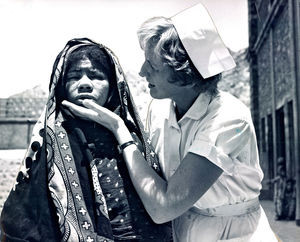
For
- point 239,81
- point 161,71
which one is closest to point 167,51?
point 161,71

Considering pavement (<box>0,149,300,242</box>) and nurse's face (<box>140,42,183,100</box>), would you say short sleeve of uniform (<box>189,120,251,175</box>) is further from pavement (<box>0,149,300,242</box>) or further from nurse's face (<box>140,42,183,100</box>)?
pavement (<box>0,149,300,242</box>)

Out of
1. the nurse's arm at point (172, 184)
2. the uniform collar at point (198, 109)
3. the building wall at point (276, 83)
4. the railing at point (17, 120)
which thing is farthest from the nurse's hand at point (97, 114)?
the railing at point (17, 120)

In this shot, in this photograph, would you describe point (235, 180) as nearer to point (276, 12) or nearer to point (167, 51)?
point (167, 51)

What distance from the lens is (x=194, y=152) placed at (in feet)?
4.68

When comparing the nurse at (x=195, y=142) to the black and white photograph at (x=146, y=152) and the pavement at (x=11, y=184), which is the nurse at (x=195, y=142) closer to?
the black and white photograph at (x=146, y=152)

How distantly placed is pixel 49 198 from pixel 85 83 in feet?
1.38

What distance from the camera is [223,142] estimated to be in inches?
57.6

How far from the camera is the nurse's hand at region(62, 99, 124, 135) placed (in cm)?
151

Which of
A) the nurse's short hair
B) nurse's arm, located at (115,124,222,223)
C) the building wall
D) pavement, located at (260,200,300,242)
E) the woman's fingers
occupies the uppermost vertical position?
the nurse's short hair

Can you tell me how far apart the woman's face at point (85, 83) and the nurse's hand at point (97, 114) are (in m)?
0.05

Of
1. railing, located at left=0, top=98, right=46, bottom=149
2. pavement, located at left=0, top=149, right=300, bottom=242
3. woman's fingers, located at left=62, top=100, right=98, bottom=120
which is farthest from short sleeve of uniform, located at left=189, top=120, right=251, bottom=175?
railing, located at left=0, top=98, right=46, bottom=149

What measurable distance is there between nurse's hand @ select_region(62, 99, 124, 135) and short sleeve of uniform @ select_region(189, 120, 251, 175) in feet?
0.91

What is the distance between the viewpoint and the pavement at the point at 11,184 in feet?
20.8

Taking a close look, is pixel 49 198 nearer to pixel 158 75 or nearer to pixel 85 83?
pixel 85 83
